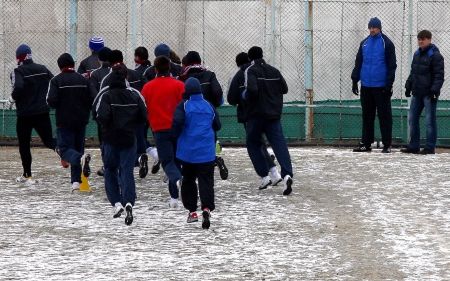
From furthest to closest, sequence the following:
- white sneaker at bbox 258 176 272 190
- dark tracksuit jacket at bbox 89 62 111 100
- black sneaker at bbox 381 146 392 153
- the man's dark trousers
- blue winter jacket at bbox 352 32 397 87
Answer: black sneaker at bbox 381 146 392 153, blue winter jacket at bbox 352 32 397 87, white sneaker at bbox 258 176 272 190, the man's dark trousers, dark tracksuit jacket at bbox 89 62 111 100

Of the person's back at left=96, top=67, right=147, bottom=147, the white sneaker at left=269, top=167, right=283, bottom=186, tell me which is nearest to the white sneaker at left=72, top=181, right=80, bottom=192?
the white sneaker at left=269, top=167, right=283, bottom=186

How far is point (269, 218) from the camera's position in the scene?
556 inches

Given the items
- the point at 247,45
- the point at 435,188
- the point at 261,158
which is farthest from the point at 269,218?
the point at 247,45

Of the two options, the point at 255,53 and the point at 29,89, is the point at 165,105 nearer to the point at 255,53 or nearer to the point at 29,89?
the point at 255,53

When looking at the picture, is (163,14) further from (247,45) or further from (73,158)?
(73,158)

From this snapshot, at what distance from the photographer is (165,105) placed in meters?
14.8

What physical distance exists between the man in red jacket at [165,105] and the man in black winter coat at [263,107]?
3.63ft

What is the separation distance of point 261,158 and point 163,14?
773 cm

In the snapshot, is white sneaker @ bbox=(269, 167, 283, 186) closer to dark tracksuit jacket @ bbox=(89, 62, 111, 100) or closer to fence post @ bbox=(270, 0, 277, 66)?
dark tracksuit jacket @ bbox=(89, 62, 111, 100)

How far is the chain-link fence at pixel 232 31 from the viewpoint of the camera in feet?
74.5

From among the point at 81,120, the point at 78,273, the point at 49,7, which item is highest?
the point at 49,7

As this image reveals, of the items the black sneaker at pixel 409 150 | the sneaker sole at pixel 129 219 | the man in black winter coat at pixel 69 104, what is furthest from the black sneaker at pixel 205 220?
the black sneaker at pixel 409 150

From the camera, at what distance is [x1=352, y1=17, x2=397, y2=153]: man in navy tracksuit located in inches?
769

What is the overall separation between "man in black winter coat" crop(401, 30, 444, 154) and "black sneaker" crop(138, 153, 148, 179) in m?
4.75
